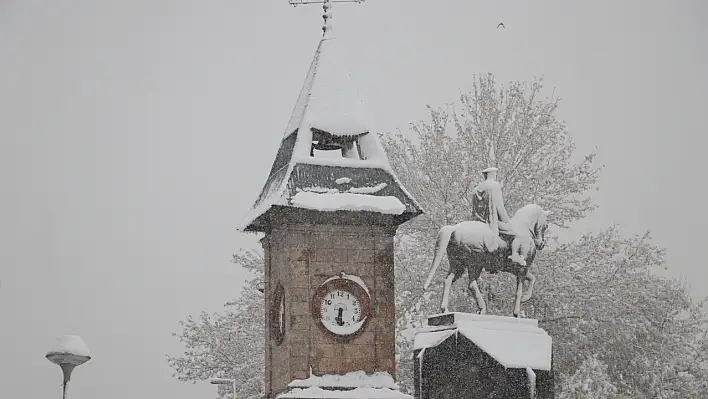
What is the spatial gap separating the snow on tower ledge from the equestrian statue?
50.8 inches

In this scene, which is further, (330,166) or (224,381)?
(224,381)

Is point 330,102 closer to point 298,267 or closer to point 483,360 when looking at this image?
point 298,267

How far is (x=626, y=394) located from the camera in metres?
28.9

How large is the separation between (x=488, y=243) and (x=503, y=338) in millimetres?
1553

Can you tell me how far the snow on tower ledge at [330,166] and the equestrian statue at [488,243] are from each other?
1289 millimetres

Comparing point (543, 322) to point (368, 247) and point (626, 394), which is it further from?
point (368, 247)

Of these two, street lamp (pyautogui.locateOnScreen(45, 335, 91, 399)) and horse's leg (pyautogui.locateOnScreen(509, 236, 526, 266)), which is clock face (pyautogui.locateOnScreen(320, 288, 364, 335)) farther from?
street lamp (pyautogui.locateOnScreen(45, 335, 91, 399))

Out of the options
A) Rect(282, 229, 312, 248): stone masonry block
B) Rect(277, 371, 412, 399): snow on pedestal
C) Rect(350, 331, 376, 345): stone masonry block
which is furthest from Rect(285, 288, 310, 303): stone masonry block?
Rect(277, 371, 412, 399): snow on pedestal

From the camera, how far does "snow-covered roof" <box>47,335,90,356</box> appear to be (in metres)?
14.1

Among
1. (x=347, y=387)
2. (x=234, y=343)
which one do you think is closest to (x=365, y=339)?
(x=347, y=387)

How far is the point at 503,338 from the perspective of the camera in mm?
17734

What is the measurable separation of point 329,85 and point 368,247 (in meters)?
3.12

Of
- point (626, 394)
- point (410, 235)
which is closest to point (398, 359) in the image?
point (410, 235)

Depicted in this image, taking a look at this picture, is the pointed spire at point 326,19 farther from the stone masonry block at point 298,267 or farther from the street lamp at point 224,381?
the street lamp at point 224,381
